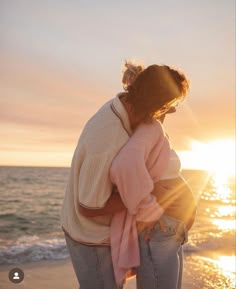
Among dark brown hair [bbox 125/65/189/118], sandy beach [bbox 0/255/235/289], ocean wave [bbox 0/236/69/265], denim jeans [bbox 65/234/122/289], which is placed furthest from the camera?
ocean wave [bbox 0/236/69/265]

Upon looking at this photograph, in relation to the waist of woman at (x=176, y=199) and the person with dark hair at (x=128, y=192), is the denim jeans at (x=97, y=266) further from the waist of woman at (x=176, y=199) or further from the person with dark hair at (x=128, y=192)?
the waist of woman at (x=176, y=199)

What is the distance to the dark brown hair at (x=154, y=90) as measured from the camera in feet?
6.70

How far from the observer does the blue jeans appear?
7.02 ft

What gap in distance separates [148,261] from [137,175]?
484mm

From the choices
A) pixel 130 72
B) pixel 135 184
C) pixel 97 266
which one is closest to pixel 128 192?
pixel 135 184

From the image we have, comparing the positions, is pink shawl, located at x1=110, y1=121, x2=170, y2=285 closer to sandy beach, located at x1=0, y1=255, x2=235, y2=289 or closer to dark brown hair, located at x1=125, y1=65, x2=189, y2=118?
dark brown hair, located at x1=125, y1=65, x2=189, y2=118

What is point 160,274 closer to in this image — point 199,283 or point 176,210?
point 176,210

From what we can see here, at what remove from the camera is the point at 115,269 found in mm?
2156

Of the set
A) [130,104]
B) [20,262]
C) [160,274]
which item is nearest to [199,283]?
[20,262]

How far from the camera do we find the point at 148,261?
2146 mm

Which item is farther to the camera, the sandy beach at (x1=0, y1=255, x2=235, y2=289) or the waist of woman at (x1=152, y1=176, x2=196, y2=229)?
the sandy beach at (x1=0, y1=255, x2=235, y2=289)

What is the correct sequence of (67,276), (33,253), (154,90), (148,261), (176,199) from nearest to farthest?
(154,90) → (148,261) → (176,199) → (67,276) → (33,253)

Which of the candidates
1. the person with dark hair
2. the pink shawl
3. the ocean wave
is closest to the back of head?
the person with dark hair

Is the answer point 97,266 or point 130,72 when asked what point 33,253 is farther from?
point 130,72
